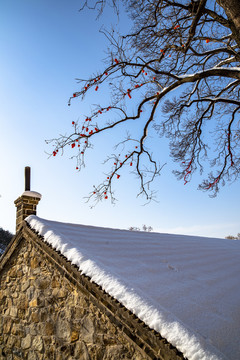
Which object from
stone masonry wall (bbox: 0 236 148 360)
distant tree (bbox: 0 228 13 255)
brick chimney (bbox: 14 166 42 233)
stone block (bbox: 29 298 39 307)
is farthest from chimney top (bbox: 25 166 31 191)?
distant tree (bbox: 0 228 13 255)

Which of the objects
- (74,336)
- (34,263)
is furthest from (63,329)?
(34,263)

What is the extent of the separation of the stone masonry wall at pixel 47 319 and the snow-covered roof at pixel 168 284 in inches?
17.1

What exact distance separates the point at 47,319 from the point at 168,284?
198 centimetres

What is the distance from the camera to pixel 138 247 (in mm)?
4523

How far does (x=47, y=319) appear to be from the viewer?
347cm

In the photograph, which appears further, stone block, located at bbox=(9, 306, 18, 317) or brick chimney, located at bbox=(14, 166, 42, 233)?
brick chimney, located at bbox=(14, 166, 42, 233)

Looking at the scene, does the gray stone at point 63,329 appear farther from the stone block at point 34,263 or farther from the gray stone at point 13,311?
the gray stone at point 13,311

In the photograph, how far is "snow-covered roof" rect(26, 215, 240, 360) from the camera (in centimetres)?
207

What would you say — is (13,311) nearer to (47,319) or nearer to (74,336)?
(47,319)

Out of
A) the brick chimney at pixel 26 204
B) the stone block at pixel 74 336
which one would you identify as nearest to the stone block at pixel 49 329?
the stone block at pixel 74 336

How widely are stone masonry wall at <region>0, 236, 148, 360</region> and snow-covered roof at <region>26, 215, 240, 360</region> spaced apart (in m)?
0.43

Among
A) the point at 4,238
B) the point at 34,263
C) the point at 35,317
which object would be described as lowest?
the point at 4,238

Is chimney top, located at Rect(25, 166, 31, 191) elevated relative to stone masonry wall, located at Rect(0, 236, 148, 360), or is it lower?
elevated

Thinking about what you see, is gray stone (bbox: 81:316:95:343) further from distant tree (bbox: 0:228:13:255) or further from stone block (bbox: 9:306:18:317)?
distant tree (bbox: 0:228:13:255)
